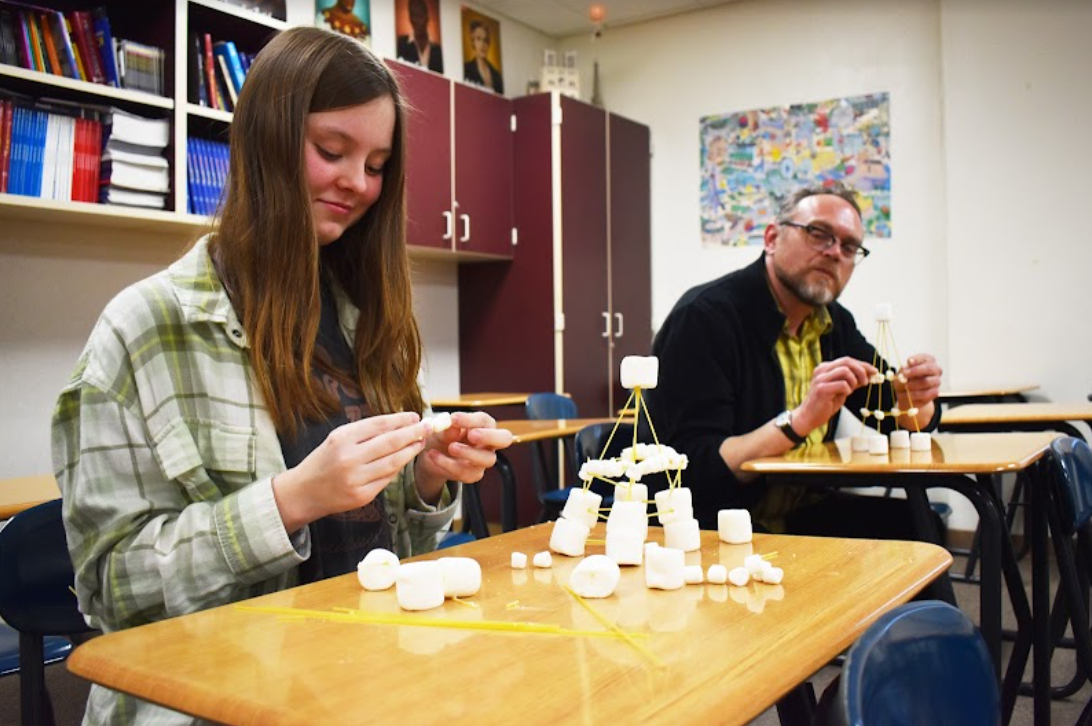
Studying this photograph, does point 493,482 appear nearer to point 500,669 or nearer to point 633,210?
point 633,210

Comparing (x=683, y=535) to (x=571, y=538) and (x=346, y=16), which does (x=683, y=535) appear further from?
(x=346, y=16)

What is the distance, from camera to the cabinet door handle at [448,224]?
5.25 m

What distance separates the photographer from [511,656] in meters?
0.88

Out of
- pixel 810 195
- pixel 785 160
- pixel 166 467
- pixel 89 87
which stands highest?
pixel 785 160

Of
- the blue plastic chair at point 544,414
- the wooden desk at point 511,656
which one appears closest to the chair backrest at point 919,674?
the wooden desk at point 511,656

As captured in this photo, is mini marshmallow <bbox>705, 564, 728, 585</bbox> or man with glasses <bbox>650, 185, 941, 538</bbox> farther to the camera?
man with glasses <bbox>650, 185, 941, 538</bbox>

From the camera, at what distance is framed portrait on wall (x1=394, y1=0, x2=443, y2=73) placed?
5.44 meters

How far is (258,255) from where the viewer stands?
1384 mm

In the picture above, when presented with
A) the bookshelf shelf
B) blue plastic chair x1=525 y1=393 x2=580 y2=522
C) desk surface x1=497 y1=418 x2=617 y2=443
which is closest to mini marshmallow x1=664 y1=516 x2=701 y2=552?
desk surface x1=497 y1=418 x2=617 y2=443

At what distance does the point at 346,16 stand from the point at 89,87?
1922 millimetres

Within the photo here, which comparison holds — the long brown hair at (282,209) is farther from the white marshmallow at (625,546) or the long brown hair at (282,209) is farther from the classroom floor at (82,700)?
the classroom floor at (82,700)

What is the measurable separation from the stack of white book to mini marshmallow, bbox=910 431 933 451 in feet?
9.25

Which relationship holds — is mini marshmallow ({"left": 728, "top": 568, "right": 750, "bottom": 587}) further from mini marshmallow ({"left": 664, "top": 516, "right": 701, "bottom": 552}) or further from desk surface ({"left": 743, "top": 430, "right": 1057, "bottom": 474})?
desk surface ({"left": 743, "top": 430, "right": 1057, "bottom": 474})

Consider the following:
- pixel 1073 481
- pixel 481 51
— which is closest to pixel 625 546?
pixel 1073 481
